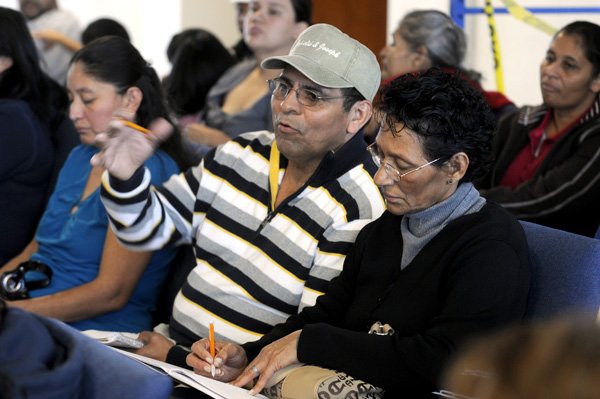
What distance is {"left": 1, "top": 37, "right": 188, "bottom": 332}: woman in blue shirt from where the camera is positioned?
2.57 metres

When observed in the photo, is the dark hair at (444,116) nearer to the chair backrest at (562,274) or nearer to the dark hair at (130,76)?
the chair backrest at (562,274)

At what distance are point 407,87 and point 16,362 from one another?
3.24ft

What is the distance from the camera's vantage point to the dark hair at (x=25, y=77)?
331 cm

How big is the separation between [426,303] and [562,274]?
27cm

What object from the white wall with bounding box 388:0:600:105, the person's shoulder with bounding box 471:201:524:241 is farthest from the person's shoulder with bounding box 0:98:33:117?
the white wall with bounding box 388:0:600:105

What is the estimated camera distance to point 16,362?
1363 mm

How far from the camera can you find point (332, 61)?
7.40 feet

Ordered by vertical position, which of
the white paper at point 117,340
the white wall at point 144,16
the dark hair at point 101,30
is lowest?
the white wall at point 144,16

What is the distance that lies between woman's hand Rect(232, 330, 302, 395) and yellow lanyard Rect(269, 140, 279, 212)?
44 centimetres

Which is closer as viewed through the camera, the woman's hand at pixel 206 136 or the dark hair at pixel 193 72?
the woman's hand at pixel 206 136

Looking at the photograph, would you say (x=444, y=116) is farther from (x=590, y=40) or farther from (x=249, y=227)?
(x=590, y=40)

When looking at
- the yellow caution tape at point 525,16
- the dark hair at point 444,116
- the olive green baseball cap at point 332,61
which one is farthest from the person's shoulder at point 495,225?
the yellow caution tape at point 525,16

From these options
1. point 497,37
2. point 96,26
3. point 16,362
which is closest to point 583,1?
point 497,37

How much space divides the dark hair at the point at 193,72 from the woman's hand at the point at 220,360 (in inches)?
104
